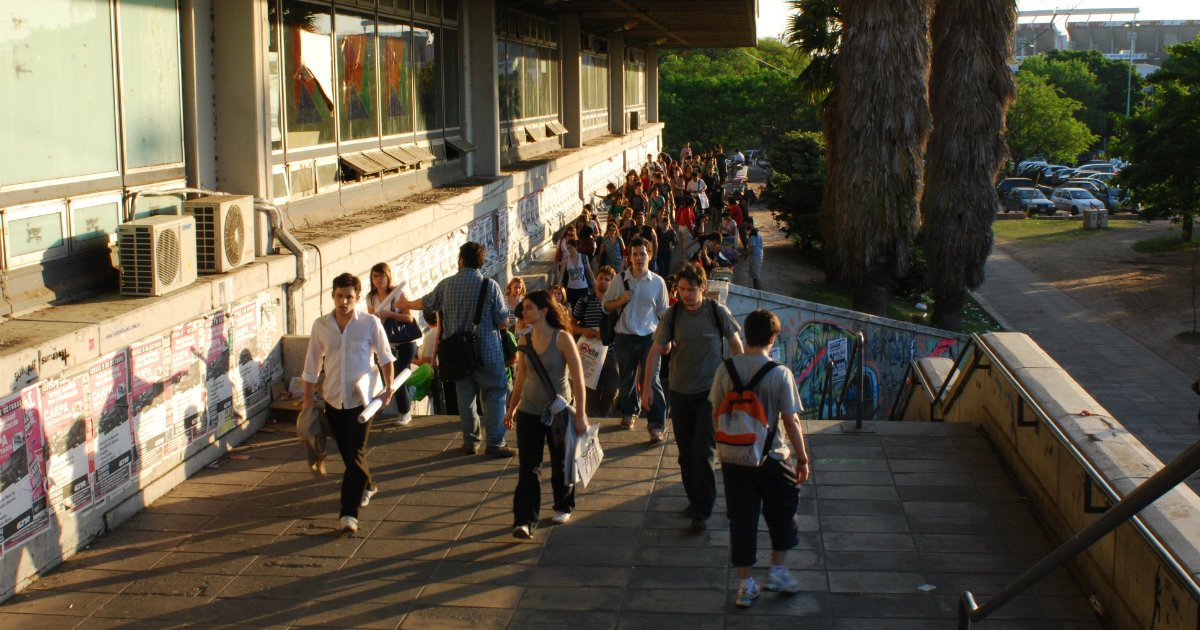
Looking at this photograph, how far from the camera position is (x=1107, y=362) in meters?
22.5

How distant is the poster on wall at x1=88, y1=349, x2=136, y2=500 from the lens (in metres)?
6.70

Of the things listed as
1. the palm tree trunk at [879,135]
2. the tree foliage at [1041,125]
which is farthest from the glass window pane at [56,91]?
the tree foliage at [1041,125]

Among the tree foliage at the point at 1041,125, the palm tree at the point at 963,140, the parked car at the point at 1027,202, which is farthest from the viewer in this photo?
the tree foliage at the point at 1041,125

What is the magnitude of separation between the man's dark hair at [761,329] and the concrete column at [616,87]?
30.4 meters

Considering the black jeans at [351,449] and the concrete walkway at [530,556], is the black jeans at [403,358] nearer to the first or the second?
the concrete walkway at [530,556]

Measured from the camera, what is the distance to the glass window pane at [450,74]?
17.2 meters

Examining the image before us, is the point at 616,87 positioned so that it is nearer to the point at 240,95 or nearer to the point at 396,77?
the point at 396,77

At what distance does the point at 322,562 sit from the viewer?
6.48 meters

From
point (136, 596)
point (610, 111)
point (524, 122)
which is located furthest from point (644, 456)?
point (610, 111)

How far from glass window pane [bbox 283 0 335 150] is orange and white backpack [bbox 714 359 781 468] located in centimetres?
721

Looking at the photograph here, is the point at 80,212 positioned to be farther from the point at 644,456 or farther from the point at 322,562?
the point at 644,456

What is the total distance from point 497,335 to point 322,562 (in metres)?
2.41

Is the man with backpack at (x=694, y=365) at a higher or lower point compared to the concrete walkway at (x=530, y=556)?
higher

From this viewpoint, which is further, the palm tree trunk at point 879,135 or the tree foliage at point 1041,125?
the tree foliage at point 1041,125
